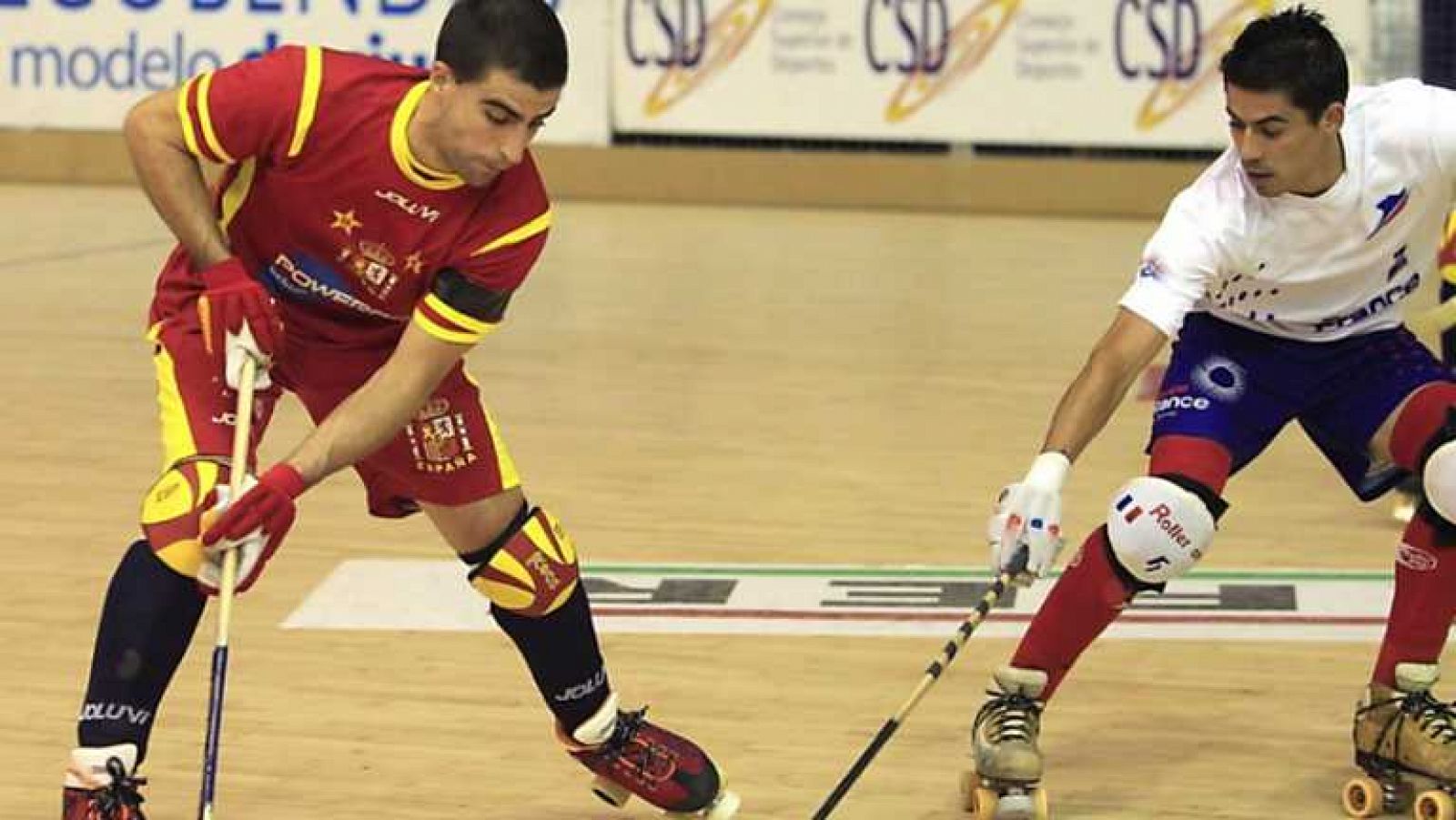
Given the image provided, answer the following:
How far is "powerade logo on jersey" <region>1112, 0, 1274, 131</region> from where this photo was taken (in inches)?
562

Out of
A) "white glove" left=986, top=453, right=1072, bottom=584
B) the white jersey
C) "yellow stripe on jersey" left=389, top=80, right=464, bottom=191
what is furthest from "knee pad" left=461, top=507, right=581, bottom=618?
the white jersey

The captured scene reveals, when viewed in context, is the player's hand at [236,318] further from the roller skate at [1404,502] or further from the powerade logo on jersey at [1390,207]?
the roller skate at [1404,502]

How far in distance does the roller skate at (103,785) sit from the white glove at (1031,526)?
4.72 ft

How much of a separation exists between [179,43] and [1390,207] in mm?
11427

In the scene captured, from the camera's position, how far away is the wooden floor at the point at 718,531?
5.11 metres

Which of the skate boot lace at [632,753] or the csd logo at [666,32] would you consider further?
the csd logo at [666,32]

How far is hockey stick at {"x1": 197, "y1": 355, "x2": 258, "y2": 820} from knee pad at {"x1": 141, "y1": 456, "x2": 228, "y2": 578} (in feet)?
0.14

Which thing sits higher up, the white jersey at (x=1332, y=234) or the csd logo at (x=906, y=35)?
the white jersey at (x=1332, y=234)

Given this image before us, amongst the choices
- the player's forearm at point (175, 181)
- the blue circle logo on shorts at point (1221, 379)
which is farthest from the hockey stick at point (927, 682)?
the player's forearm at point (175, 181)

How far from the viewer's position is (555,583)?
460 cm

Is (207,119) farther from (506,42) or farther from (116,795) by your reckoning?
(116,795)

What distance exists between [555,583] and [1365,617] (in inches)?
100

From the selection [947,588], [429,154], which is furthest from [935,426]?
[429,154]

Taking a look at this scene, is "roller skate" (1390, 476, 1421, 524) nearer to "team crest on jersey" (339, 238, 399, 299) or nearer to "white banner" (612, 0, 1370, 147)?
"team crest on jersey" (339, 238, 399, 299)
